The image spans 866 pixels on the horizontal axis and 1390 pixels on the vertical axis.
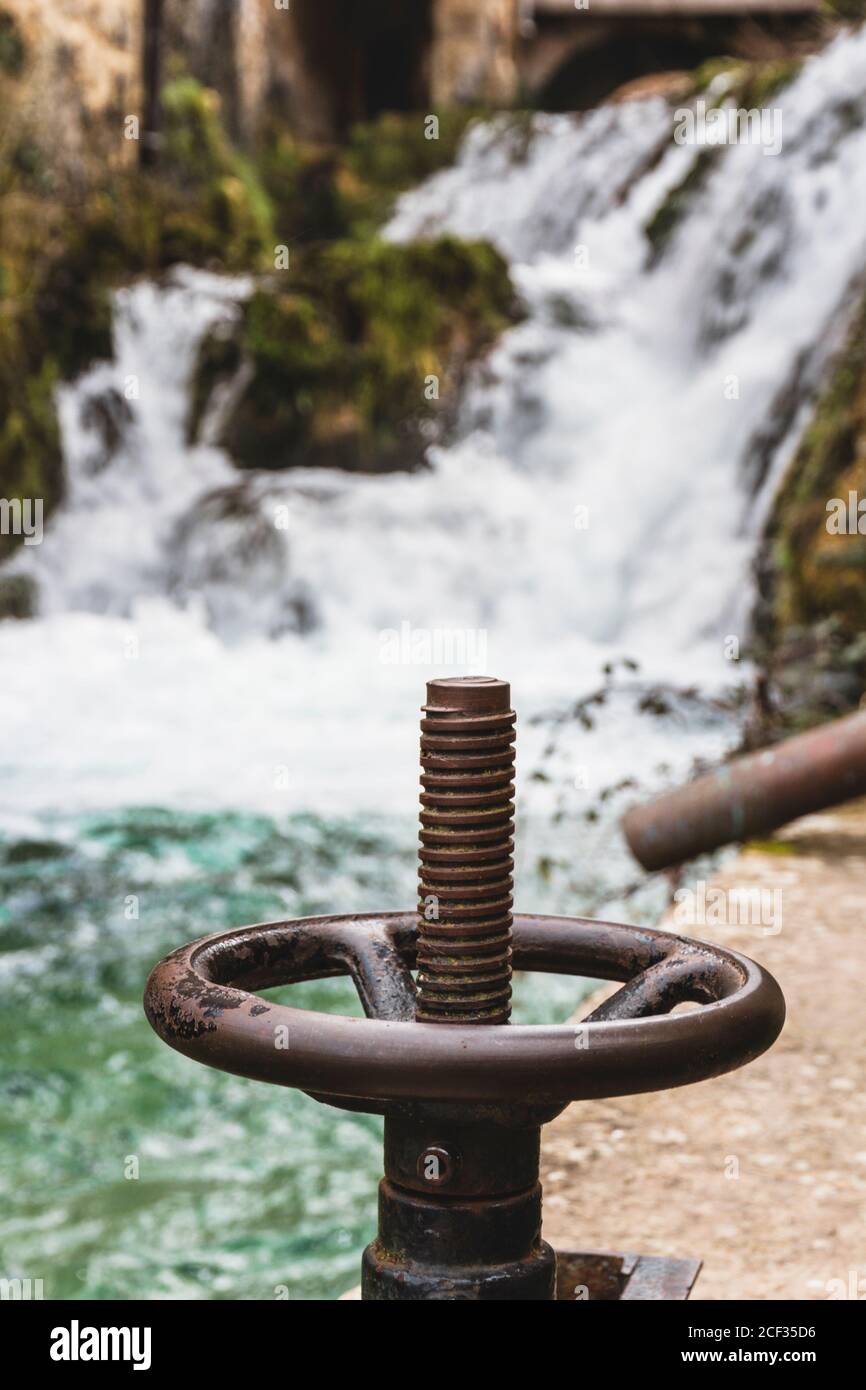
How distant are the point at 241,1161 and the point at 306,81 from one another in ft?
69.4

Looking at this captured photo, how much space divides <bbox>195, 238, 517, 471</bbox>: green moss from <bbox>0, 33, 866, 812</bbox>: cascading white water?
29 centimetres

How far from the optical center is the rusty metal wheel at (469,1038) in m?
1.23

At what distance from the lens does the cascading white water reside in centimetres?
870

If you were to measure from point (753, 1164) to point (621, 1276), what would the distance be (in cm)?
72

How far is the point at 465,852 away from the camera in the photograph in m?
1.39

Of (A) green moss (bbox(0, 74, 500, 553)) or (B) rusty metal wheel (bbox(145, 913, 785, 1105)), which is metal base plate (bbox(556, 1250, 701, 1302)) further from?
(A) green moss (bbox(0, 74, 500, 553))

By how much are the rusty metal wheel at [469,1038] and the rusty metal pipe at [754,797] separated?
1.13 m

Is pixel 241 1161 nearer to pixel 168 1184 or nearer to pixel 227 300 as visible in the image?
pixel 168 1184

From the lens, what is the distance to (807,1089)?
2842 mm

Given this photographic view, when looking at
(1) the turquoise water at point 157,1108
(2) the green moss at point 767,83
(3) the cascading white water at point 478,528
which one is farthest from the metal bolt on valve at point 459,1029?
(2) the green moss at point 767,83

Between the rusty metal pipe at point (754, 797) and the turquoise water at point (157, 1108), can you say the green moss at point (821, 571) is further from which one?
the rusty metal pipe at point (754, 797)

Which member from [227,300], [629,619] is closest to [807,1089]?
[629,619]

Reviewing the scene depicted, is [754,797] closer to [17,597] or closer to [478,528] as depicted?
[478,528]

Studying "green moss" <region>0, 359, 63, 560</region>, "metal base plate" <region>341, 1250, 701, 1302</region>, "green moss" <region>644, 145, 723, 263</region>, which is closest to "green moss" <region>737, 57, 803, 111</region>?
"green moss" <region>644, 145, 723, 263</region>
